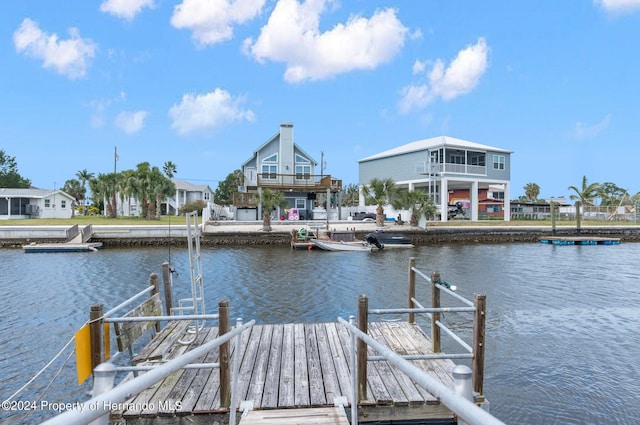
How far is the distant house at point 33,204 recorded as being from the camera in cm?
5497

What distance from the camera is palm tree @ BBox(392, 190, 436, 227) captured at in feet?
139

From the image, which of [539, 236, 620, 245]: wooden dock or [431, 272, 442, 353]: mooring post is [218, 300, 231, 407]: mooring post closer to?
[431, 272, 442, 353]: mooring post

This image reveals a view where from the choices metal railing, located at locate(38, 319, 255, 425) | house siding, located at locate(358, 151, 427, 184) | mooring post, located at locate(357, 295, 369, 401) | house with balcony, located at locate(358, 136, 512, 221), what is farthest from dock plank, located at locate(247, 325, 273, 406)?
house siding, located at locate(358, 151, 427, 184)

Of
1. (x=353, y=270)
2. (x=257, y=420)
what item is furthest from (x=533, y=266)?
(x=257, y=420)

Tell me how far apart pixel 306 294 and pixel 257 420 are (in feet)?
39.9

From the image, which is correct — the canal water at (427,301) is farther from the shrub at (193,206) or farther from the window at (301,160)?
the shrub at (193,206)

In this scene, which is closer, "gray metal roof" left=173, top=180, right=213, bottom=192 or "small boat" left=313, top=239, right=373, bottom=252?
"small boat" left=313, top=239, right=373, bottom=252

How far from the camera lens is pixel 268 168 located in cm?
5194

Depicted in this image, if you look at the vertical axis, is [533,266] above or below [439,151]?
below

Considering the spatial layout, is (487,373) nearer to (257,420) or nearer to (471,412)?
(257,420)

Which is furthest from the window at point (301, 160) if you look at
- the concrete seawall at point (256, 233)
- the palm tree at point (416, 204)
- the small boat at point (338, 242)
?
the small boat at point (338, 242)

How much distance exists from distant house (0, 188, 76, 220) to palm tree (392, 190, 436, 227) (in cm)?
4707

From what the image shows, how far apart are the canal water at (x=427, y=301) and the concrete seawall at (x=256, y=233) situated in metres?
3.91

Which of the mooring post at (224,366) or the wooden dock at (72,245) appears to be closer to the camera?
the mooring post at (224,366)
